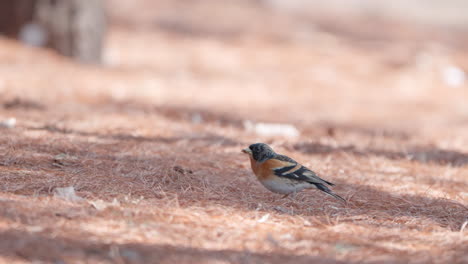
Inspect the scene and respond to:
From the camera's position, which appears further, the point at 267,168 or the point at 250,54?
the point at 250,54

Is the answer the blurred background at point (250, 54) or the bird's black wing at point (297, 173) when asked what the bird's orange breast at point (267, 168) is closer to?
the bird's black wing at point (297, 173)

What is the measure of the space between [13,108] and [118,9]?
9.49m

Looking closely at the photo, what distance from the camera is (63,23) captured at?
29.7 feet

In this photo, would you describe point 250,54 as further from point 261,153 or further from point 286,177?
point 286,177

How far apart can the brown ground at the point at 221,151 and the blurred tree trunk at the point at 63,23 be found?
296mm

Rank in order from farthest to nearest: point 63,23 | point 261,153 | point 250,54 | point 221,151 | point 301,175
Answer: point 250,54
point 63,23
point 221,151
point 261,153
point 301,175

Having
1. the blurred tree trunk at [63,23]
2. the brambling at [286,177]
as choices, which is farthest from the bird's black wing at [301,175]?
the blurred tree trunk at [63,23]

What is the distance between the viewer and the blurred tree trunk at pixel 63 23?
9.02 m

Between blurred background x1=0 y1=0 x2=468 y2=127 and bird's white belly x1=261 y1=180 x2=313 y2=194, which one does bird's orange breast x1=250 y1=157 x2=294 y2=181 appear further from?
blurred background x1=0 y1=0 x2=468 y2=127

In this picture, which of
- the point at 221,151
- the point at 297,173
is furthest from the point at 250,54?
the point at 297,173

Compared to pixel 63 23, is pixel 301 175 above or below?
below

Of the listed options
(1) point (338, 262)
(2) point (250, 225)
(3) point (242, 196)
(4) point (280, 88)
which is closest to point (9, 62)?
(4) point (280, 88)

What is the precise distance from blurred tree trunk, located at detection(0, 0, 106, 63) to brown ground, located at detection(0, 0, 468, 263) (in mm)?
296

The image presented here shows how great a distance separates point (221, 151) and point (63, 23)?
4839mm
